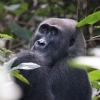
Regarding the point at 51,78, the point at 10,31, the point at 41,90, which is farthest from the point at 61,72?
the point at 10,31

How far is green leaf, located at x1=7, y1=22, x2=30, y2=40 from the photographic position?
5516 mm

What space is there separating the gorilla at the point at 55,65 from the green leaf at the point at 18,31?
1.82m

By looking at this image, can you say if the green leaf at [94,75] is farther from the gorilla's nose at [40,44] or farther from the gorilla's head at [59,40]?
the gorilla's nose at [40,44]

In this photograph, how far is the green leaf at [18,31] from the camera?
552cm

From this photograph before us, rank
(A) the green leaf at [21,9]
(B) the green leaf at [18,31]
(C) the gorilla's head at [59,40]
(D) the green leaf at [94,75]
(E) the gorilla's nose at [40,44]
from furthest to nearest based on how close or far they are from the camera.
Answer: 1. (A) the green leaf at [21,9]
2. (B) the green leaf at [18,31]
3. (C) the gorilla's head at [59,40]
4. (E) the gorilla's nose at [40,44]
5. (D) the green leaf at [94,75]

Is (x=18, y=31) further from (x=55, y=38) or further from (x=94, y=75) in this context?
(x=94, y=75)

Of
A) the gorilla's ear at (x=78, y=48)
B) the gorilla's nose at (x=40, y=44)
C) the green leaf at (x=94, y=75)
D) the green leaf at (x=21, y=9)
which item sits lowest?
the green leaf at (x=94, y=75)

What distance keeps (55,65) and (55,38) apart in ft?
1.32

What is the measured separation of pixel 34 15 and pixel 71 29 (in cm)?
280

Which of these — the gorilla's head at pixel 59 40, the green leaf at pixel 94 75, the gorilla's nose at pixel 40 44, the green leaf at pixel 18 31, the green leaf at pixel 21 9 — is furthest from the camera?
the green leaf at pixel 21 9

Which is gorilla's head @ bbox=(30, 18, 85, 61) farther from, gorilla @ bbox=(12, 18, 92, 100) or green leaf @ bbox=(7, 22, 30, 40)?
green leaf @ bbox=(7, 22, 30, 40)

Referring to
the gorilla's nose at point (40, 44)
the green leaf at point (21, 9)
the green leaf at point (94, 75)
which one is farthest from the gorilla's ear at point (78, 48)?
the green leaf at point (21, 9)

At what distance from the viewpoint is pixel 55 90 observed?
3154 millimetres

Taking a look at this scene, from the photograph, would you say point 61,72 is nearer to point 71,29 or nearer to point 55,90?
point 55,90
